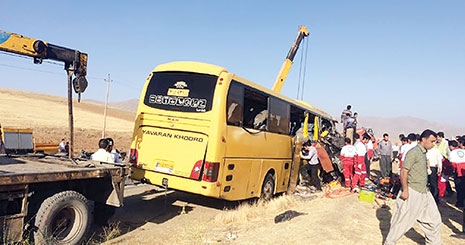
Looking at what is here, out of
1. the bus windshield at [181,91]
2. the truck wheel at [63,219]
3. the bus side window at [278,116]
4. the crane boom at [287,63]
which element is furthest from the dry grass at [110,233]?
the crane boom at [287,63]

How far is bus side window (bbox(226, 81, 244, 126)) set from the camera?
296 inches

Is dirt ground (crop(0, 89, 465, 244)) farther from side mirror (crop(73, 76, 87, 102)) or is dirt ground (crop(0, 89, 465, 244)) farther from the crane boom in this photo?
the crane boom

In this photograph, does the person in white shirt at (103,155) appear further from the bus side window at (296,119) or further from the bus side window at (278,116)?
the bus side window at (296,119)

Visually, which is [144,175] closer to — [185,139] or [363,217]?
[185,139]

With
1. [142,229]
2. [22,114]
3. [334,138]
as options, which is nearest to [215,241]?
[142,229]

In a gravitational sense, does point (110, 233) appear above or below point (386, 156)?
below

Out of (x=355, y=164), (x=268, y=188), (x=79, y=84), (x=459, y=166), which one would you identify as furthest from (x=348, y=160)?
(x=79, y=84)

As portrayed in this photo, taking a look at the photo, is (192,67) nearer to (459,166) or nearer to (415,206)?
(415,206)

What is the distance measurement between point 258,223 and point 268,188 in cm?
272

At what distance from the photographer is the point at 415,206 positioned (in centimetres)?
523

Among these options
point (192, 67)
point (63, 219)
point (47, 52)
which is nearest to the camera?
point (63, 219)

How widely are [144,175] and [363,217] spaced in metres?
5.06

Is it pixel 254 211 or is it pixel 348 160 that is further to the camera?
pixel 348 160

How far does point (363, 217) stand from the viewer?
24.3 feet
